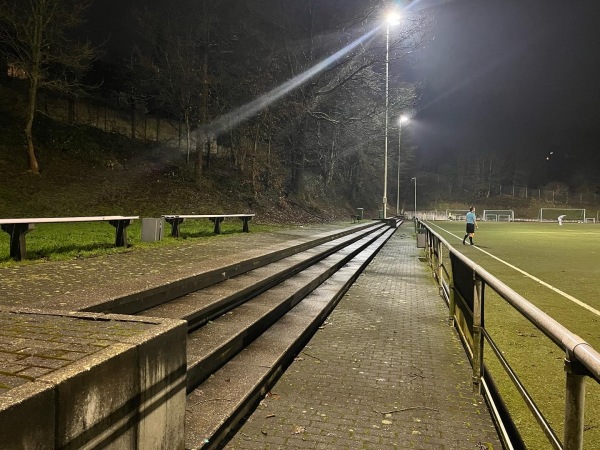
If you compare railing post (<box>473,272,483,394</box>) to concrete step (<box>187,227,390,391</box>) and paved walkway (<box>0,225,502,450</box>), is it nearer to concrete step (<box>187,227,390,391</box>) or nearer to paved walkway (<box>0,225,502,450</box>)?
paved walkway (<box>0,225,502,450</box>)

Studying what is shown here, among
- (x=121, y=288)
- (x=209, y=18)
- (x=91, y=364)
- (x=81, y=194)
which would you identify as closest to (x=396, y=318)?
(x=121, y=288)

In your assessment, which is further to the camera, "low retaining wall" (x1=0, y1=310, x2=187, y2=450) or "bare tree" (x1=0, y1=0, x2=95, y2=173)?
"bare tree" (x1=0, y1=0, x2=95, y2=173)

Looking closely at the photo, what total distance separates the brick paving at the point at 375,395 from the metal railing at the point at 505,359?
11.0 inches

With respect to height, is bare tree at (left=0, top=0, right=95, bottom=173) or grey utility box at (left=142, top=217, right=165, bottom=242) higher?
bare tree at (left=0, top=0, right=95, bottom=173)

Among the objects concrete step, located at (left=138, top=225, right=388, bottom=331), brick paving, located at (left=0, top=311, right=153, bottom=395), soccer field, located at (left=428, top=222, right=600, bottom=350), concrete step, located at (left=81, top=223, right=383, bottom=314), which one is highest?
brick paving, located at (left=0, top=311, right=153, bottom=395)

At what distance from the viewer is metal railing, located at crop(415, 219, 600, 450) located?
172 cm

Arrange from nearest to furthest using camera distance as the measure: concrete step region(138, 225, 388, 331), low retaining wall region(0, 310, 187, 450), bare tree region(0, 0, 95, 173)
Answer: low retaining wall region(0, 310, 187, 450)
concrete step region(138, 225, 388, 331)
bare tree region(0, 0, 95, 173)

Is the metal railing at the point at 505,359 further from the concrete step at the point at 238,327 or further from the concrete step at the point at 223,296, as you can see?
the concrete step at the point at 223,296

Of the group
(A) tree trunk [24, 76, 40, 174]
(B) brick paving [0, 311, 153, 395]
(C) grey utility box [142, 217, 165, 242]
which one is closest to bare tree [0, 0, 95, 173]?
(A) tree trunk [24, 76, 40, 174]

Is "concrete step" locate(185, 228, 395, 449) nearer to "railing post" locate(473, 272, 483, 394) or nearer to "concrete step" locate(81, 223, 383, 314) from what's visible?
"concrete step" locate(81, 223, 383, 314)

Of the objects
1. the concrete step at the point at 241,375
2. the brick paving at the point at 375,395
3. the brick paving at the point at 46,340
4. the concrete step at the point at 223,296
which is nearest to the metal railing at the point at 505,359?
the brick paving at the point at 375,395

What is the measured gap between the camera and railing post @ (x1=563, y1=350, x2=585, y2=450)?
1.73m

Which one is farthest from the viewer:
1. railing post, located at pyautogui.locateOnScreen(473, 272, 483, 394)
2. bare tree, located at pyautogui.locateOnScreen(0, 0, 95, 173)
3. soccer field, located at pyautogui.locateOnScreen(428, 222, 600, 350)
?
bare tree, located at pyautogui.locateOnScreen(0, 0, 95, 173)

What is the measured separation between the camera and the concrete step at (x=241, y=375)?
2.92 m
